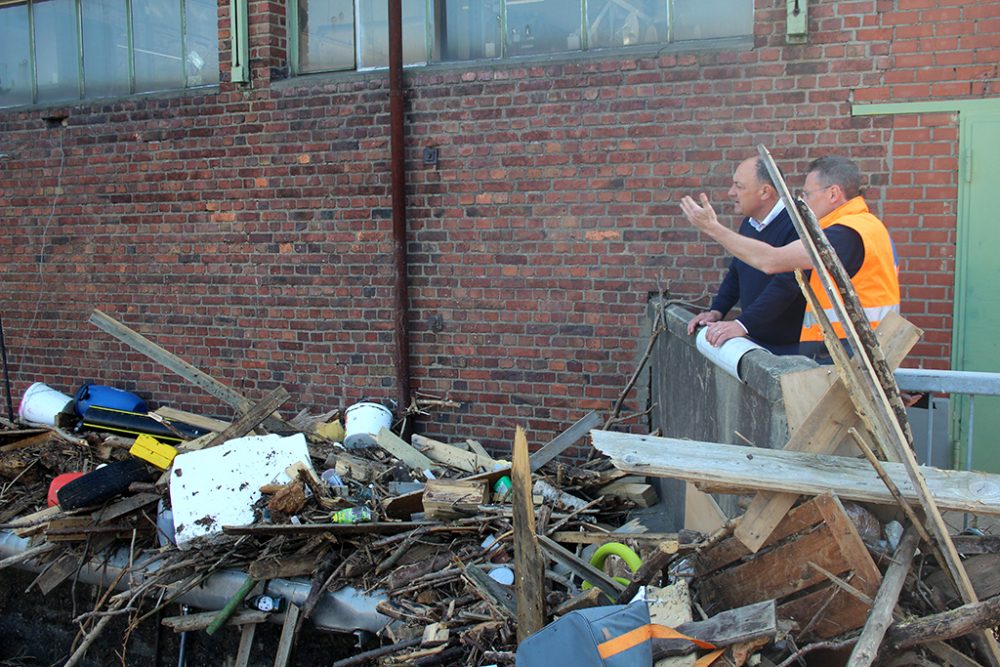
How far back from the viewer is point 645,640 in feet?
9.32

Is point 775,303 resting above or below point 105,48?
below

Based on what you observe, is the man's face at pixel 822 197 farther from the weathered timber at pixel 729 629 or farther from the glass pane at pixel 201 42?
the glass pane at pixel 201 42

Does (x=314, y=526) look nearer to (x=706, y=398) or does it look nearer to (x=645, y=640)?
(x=706, y=398)

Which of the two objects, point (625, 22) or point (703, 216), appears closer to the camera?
point (703, 216)

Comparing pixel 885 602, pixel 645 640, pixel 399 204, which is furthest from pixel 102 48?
pixel 885 602

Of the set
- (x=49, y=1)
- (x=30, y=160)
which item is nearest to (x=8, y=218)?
(x=30, y=160)

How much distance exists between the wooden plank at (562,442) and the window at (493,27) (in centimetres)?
263

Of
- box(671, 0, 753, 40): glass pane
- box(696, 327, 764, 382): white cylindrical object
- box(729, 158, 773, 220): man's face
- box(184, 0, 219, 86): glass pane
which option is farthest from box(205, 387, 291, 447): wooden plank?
box(671, 0, 753, 40): glass pane

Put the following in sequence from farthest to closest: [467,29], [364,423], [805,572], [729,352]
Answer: [467,29] < [364,423] < [729,352] < [805,572]

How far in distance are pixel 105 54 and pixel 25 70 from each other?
1015 millimetres

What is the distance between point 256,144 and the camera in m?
7.62

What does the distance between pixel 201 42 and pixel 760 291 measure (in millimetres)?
5390

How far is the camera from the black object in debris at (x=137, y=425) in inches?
285

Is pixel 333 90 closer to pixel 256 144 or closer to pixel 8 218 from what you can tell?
pixel 256 144
